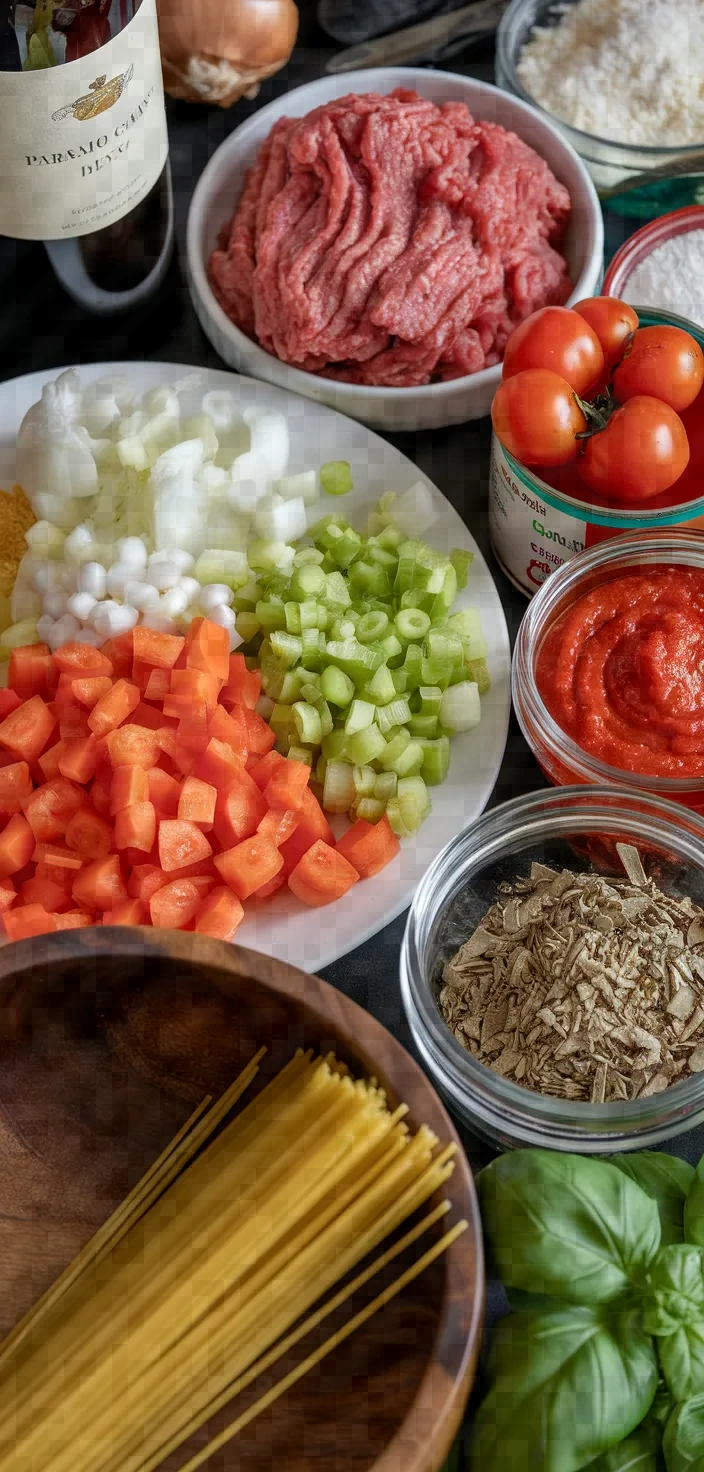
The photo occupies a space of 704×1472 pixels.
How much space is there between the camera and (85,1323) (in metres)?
1.21

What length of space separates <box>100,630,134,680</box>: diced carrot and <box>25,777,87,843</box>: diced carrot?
14 cm

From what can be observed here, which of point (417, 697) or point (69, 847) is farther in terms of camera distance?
point (417, 697)

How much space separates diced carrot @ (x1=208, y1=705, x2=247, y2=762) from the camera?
62.7 inches

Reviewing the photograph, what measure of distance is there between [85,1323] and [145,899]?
456mm

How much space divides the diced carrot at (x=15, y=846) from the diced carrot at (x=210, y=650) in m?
0.25

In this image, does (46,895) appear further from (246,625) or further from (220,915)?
(246,625)

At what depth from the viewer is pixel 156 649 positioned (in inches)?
64.1

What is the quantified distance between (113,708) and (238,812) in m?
0.18

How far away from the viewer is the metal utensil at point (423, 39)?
2232 mm

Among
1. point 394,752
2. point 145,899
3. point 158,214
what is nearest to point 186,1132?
point 145,899

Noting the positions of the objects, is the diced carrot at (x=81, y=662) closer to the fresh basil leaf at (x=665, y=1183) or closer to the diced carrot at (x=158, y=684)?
the diced carrot at (x=158, y=684)

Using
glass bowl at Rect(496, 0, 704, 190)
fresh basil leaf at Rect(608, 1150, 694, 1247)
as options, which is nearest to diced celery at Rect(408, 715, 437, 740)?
fresh basil leaf at Rect(608, 1150, 694, 1247)

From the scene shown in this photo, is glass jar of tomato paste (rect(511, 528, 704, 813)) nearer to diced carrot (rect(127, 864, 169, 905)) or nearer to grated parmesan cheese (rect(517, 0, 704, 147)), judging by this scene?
diced carrot (rect(127, 864, 169, 905))

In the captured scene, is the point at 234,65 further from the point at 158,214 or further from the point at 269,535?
the point at 269,535
